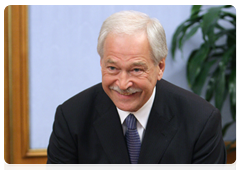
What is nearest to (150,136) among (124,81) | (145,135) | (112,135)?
(145,135)

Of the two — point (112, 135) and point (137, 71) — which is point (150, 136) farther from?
point (137, 71)

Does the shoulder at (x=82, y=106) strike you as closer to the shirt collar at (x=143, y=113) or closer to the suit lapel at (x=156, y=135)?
the shirt collar at (x=143, y=113)

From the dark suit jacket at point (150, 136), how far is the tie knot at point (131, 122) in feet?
0.13

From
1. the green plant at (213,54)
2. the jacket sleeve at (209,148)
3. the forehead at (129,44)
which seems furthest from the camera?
the green plant at (213,54)

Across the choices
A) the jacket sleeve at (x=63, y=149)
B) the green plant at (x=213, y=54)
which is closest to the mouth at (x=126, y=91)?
the jacket sleeve at (x=63, y=149)

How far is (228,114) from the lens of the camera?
6.95 ft

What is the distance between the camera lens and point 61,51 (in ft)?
6.16

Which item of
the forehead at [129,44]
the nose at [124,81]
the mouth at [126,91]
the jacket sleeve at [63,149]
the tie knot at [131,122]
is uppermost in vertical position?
the forehead at [129,44]

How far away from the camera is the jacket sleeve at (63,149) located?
1.08 meters

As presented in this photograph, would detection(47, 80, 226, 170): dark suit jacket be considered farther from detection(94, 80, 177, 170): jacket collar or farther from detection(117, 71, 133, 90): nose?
detection(117, 71, 133, 90): nose

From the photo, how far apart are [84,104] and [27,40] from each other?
99cm

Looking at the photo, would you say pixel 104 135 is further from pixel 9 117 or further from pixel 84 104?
pixel 9 117

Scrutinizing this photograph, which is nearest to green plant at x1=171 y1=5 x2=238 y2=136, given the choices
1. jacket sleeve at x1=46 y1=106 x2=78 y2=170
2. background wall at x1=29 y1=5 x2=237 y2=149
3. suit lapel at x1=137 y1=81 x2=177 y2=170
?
background wall at x1=29 y1=5 x2=237 y2=149
